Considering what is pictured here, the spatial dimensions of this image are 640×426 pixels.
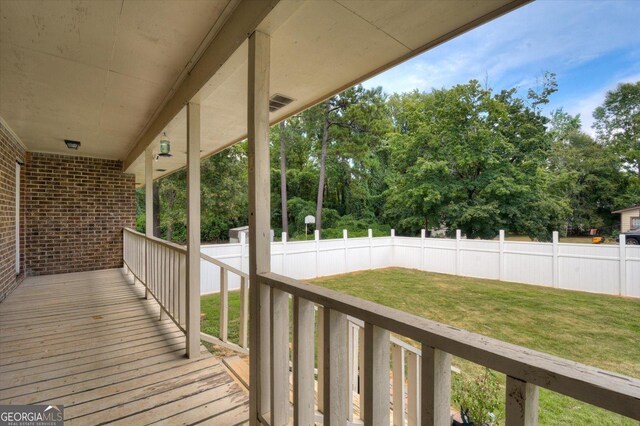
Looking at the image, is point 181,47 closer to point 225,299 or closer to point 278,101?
point 278,101

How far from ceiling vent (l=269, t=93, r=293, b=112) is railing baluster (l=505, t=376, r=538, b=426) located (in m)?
2.66

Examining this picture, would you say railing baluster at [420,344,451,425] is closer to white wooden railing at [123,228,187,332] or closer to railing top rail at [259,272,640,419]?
railing top rail at [259,272,640,419]

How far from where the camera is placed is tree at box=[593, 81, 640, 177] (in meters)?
12.2

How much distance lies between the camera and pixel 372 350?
971mm

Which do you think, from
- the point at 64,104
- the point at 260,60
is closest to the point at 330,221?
the point at 64,104

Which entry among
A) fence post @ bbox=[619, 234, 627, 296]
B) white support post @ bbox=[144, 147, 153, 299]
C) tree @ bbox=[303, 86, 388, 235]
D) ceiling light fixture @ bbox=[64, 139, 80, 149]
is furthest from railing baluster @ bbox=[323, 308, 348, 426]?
tree @ bbox=[303, 86, 388, 235]

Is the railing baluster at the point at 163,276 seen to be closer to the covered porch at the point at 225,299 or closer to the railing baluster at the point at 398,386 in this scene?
the covered porch at the point at 225,299

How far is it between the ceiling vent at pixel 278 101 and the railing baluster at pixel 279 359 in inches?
76.7

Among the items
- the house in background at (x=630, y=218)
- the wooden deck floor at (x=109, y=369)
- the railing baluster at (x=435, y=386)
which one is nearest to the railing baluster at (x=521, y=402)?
the railing baluster at (x=435, y=386)

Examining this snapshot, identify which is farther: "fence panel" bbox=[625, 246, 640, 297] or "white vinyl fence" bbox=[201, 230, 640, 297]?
"white vinyl fence" bbox=[201, 230, 640, 297]

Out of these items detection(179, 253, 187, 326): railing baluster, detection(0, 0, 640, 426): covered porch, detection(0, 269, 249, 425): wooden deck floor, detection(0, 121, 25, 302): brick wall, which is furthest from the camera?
detection(0, 121, 25, 302): brick wall

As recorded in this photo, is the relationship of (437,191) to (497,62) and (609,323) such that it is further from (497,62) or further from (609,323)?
(609,323)

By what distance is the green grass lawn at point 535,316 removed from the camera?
11.9 feet

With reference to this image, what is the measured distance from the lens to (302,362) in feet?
4.48
